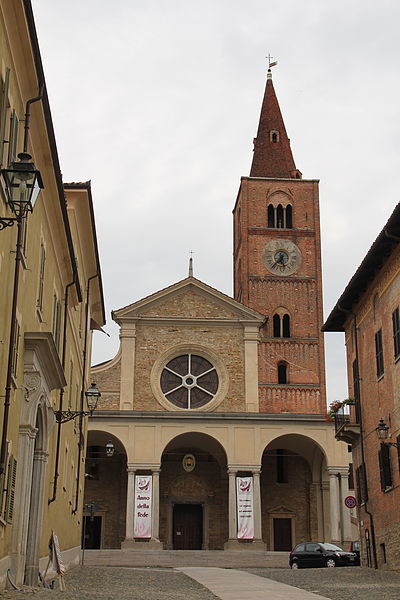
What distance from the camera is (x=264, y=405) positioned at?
147ft

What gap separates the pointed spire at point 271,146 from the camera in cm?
5656

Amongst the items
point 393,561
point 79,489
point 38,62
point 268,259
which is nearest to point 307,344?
point 268,259

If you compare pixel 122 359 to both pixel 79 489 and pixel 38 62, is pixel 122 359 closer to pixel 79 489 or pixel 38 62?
pixel 79 489

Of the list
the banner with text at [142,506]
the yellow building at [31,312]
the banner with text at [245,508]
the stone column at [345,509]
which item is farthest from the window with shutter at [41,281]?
the stone column at [345,509]

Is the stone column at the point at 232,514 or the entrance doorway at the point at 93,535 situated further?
the entrance doorway at the point at 93,535

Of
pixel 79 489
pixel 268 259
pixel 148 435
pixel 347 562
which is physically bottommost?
pixel 347 562

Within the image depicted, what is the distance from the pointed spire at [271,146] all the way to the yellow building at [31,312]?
35881 mm

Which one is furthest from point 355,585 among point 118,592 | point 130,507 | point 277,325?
point 277,325

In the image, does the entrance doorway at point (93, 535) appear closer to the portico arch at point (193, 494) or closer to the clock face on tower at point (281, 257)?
the portico arch at point (193, 494)

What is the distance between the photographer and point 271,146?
58.3 m

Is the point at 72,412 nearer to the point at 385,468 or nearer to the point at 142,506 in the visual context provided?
the point at 385,468

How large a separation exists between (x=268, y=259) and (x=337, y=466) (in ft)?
52.6

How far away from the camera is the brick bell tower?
45594 millimetres

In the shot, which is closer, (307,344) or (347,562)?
(347,562)
